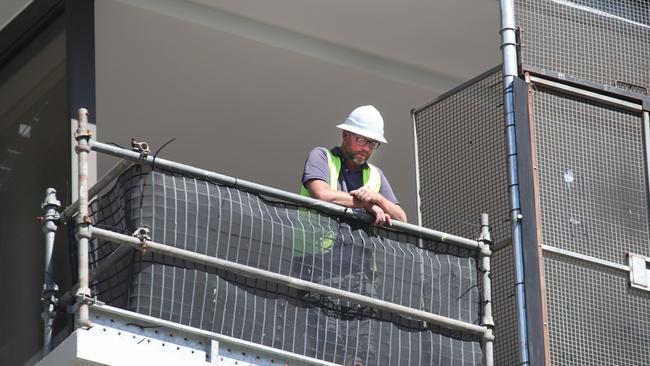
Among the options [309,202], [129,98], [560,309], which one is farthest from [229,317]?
[129,98]

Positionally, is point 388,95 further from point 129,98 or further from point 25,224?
point 25,224

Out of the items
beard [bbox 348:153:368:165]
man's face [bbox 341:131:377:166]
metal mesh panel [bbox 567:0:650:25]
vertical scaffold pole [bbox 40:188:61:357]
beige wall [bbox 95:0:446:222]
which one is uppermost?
beige wall [bbox 95:0:446:222]

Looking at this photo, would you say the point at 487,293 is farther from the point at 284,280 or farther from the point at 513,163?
the point at 284,280

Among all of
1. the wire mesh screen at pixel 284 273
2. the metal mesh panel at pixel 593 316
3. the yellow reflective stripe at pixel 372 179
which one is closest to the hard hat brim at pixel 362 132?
the yellow reflective stripe at pixel 372 179

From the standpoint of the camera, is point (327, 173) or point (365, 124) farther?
point (365, 124)

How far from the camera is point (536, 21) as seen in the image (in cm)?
1298

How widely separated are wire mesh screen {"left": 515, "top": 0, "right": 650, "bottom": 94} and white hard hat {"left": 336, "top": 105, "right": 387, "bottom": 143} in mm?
1209

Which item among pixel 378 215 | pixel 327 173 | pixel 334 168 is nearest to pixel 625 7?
pixel 334 168

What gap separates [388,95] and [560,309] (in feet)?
16.4

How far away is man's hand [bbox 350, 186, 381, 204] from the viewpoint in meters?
11.6

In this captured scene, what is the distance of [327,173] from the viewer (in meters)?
12.0

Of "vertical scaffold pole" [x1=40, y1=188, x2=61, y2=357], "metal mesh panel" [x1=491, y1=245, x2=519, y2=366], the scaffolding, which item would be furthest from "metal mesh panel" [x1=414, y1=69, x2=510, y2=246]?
"vertical scaffold pole" [x1=40, y1=188, x2=61, y2=357]

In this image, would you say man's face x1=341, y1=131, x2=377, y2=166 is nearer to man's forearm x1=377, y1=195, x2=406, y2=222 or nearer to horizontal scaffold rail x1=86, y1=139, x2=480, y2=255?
man's forearm x1=377, y1=195, x2=406, y2=222

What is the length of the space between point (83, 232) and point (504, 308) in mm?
3262
